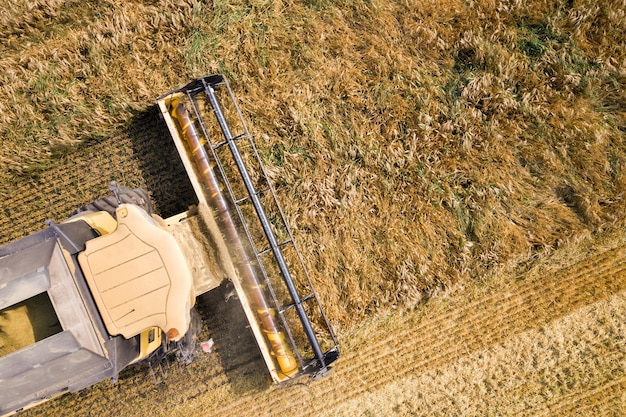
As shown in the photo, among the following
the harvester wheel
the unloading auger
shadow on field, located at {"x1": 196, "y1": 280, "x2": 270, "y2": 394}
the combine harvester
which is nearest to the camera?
the combine harvester

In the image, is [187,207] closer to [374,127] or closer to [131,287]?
[131,287]

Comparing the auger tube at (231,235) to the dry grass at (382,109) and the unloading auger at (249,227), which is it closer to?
the unloading auger at (249,227)

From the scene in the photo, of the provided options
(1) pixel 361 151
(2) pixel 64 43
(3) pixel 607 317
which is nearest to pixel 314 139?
(1) pixel 361 151

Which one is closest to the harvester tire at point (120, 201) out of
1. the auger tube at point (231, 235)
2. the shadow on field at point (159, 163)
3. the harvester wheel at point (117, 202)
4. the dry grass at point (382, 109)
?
the harvester wheel at point (117, 202)

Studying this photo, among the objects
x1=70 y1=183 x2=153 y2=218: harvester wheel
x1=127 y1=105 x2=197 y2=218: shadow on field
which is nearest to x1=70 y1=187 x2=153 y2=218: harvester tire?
x1=70 y1=183 x2=153 y2=218: harvester wheel

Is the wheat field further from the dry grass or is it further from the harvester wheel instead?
the harvester wheel

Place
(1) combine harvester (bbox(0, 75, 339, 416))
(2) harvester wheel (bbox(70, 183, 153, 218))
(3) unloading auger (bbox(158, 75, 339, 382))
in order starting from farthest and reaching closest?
1. (3) unloading auger (bbox(158, 75, 339, 382))
2. (2) harvester wheel (bbox(70, 183, 153, 218))
3. (1) combine harvester (bbox(0, 75, 339, 416))
